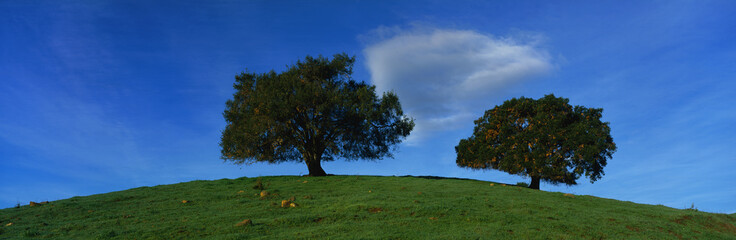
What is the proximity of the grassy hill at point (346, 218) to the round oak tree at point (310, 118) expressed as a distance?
9.02 metres

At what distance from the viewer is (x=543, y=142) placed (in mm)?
35750

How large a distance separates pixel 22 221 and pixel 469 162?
32746 millimetres

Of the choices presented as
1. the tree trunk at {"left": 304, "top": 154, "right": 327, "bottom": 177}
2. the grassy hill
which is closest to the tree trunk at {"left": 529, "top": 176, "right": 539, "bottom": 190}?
the grassy hill

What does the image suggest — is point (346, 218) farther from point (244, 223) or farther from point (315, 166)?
point (315, 166)

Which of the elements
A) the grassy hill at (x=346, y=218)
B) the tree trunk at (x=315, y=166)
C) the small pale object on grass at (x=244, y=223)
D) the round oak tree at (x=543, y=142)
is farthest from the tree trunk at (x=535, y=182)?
the small pale object on grass at (x=244, y=223)

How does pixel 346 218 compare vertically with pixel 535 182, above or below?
below

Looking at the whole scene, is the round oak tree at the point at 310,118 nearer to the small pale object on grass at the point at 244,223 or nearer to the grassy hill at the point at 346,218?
the grassy hill at the point at 346,218

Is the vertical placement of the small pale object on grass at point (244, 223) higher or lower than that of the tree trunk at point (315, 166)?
lower

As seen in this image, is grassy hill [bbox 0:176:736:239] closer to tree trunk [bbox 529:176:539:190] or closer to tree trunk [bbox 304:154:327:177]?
tree trunk [bbox 304:154:327:177]

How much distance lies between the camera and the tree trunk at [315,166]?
36616mm

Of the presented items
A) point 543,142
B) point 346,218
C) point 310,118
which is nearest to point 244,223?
point 346,218

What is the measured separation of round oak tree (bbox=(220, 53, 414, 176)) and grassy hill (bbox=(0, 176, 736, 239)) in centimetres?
902

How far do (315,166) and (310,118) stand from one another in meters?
4.26

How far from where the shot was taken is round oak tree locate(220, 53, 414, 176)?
1374 inches
